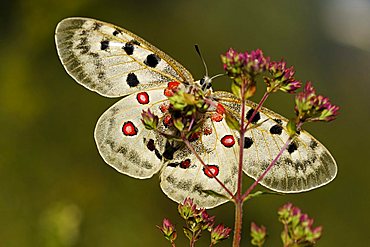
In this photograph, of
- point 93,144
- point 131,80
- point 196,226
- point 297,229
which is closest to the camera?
point 297,229

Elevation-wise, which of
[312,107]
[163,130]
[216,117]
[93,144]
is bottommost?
[93,144]

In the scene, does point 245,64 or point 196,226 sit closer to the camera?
point 245,64

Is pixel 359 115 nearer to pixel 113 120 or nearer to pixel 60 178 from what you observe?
pixel 60 178

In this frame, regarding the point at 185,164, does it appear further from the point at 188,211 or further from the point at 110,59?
the point at 110,59

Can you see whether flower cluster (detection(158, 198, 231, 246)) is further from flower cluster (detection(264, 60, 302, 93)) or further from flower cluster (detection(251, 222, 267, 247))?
flower cluster (detection(264, 60, 302, 93))

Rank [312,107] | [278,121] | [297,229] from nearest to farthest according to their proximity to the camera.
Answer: [297,229] → [312,107] → [278,121]

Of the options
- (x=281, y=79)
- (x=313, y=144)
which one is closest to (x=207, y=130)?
(x=313, y=144)

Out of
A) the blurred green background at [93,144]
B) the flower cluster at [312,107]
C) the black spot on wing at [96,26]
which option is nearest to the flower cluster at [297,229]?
the flower cluster at [312,107]

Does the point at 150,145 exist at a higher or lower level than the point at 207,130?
lower
